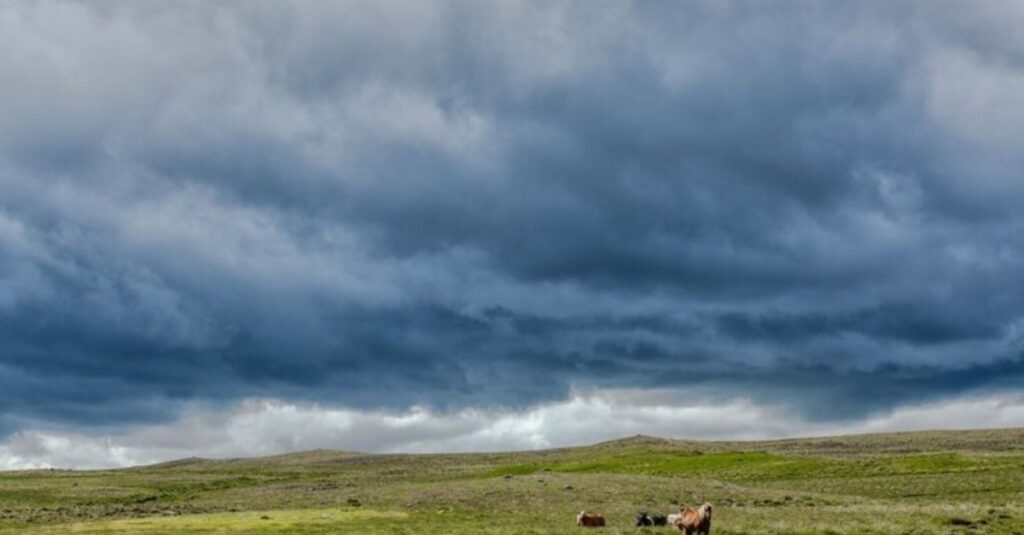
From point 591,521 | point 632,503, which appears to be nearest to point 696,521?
point 591,521

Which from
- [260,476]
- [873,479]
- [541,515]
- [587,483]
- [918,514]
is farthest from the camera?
[260,476]

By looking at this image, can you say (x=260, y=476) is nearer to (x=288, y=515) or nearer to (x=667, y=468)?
(x=667, y=468)

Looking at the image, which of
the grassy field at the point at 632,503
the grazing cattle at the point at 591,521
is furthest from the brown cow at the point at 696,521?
the grazing cattle at the point at 591,521

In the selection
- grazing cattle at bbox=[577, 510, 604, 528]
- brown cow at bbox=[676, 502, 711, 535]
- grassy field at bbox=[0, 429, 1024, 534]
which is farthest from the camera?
grassy field at bbox=[0, 429, 1024, 534]

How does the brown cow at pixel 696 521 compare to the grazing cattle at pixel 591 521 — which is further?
the grazing cattle at pixel 591 521

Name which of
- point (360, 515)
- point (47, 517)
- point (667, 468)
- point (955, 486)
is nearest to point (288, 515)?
point (360, 515)

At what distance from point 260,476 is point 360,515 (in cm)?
11458

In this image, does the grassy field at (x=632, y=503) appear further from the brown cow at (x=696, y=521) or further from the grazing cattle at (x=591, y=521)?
the brown cow at (x=696, y=521)

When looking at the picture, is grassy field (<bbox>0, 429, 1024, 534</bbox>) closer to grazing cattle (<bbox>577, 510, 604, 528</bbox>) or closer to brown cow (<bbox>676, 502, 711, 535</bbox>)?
grazing cattle (<bbox>577, 510, 604, 528</bbox>)

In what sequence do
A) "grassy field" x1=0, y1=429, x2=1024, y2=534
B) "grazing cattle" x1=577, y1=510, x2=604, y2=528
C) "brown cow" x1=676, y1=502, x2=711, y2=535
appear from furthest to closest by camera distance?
1. "grassy field" x1=0, y1=429, x2=1024, y2=534
2. "grazing cattle" x1=577, y1=510, x2=604, y2=528
3. "brown cow" x1=676, y1=502, x2=711, y2=535

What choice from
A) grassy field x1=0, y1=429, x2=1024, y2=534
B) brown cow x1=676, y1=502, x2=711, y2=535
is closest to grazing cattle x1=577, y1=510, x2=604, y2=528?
grassy field x1=0, y1=429, x2=1024, y2=534

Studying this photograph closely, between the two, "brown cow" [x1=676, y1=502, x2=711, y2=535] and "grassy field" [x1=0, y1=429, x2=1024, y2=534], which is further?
"grassy field" [x1=0, y1=429, x2=1024, y2=534]

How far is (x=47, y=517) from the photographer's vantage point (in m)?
70.5

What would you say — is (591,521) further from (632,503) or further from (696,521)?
(632,503)
